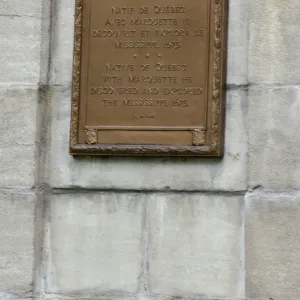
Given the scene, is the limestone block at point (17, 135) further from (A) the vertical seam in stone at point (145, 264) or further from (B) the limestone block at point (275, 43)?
(B) the limestone block at point (275, 43)

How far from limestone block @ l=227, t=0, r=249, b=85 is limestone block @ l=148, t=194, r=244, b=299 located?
84 cm

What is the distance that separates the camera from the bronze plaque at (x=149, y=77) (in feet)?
19.8

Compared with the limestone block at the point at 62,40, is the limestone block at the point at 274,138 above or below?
below

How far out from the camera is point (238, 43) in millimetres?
6109

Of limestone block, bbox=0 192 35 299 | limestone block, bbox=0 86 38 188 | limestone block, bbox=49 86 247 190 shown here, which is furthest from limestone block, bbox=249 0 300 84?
limestone block, bbox=0 192 35 299

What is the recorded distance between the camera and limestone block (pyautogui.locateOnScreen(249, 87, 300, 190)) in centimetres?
586

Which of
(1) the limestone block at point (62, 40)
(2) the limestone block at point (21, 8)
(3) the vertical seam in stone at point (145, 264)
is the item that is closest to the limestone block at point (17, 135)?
(1) the limestone block at point (62, 40)

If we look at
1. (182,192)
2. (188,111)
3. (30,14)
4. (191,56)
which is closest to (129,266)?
(182,192)

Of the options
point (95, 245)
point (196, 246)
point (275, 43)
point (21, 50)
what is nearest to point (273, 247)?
point (196, 246)

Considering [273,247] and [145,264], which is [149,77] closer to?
[145,264]

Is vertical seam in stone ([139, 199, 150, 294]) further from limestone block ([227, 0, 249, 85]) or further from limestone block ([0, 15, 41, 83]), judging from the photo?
limestone block ([0, 15, 41, 83])

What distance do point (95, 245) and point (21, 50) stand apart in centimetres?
148

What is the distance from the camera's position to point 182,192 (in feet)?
19.8

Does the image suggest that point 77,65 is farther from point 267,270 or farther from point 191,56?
point 267,270
